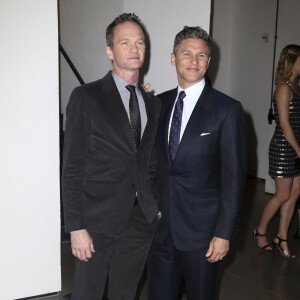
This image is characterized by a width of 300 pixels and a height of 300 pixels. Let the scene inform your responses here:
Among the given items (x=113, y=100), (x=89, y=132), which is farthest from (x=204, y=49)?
(x=89, y=132)

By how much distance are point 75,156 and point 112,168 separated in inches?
6.7

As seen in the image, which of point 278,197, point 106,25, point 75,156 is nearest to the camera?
point 75,156

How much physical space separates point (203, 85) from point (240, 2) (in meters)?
4.80

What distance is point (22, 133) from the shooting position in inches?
97.1

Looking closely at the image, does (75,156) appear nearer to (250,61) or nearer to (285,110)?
(285,110)

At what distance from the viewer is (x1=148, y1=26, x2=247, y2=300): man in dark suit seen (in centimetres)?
172

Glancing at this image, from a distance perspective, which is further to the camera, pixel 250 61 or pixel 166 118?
pixel 250 61

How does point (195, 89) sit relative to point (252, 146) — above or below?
above

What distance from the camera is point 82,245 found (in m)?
1.74

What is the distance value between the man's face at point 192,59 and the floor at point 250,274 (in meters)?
1.66

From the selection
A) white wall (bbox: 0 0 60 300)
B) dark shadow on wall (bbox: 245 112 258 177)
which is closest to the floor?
white wall (bbox: 0 0 60 300)

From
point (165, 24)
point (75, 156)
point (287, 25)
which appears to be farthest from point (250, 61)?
point (75, 156)

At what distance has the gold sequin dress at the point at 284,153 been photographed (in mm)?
3330

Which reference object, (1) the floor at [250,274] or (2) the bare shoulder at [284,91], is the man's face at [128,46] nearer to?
(1) the floor at [250,274]
